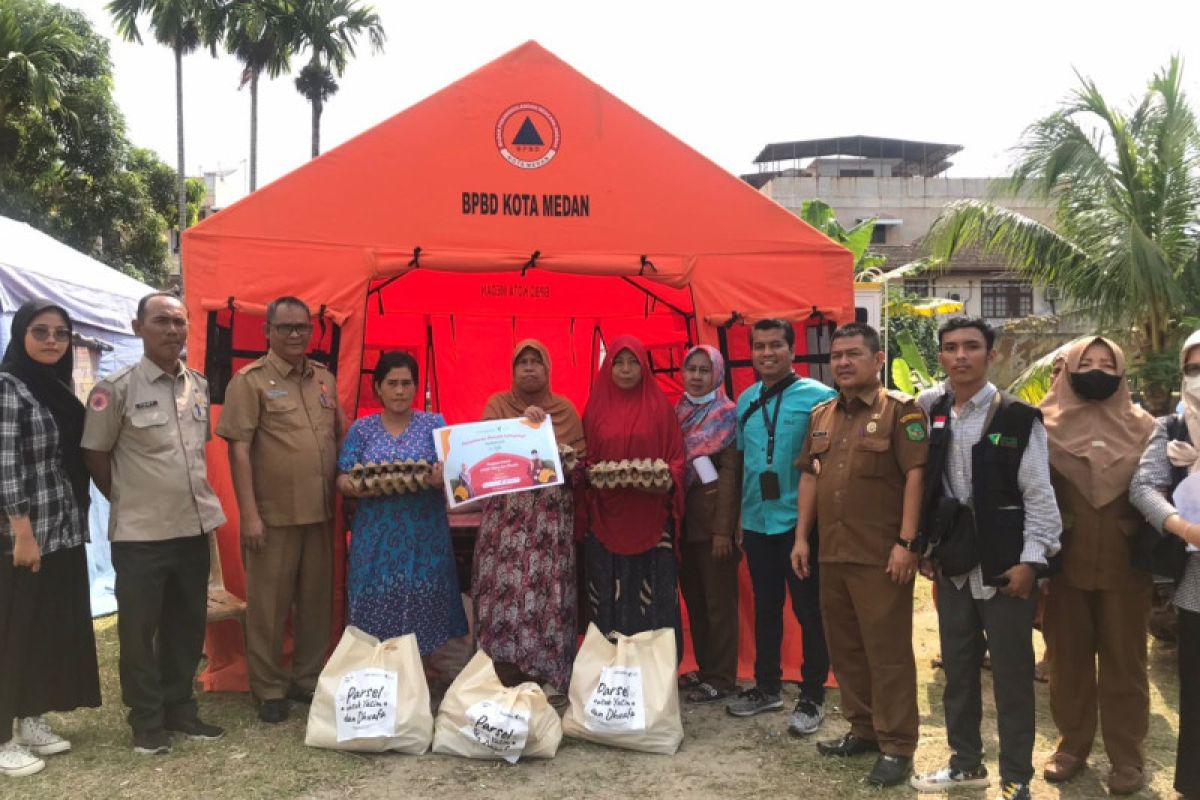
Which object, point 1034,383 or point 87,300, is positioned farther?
point 1034,383

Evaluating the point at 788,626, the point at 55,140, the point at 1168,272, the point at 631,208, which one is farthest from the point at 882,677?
the point at 55,140

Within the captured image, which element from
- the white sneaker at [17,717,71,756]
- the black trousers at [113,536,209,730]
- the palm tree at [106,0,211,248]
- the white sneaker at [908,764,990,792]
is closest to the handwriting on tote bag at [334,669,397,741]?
the black trousers at [113,536,209,730]

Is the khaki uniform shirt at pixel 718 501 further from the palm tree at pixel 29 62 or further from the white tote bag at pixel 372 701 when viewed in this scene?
the palm tree at pixel 29 62

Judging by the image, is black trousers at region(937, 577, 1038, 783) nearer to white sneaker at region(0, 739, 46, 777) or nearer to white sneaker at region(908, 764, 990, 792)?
white sneaker at region(908, 764, 990, 792)

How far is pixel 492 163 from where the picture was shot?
4863 millimetres

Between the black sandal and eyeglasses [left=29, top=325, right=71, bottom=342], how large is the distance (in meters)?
3.22

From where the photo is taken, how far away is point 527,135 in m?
4.93

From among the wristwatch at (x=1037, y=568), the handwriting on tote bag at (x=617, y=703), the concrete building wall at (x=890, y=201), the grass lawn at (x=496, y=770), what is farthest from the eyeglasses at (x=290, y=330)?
the concrete building wall at (x=890, y=201)

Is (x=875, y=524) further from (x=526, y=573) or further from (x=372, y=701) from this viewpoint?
(x=372, y=701)

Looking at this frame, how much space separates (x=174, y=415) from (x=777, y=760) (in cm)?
288

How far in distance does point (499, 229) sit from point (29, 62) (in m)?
15.0

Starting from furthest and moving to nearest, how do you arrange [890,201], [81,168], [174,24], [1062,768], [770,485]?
[890,201], [174,24], [81,168], [770,485], [1062,768]

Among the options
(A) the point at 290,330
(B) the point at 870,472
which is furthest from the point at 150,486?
(B) the point at 870,472

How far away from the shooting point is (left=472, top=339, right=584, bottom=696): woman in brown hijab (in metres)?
4.20
